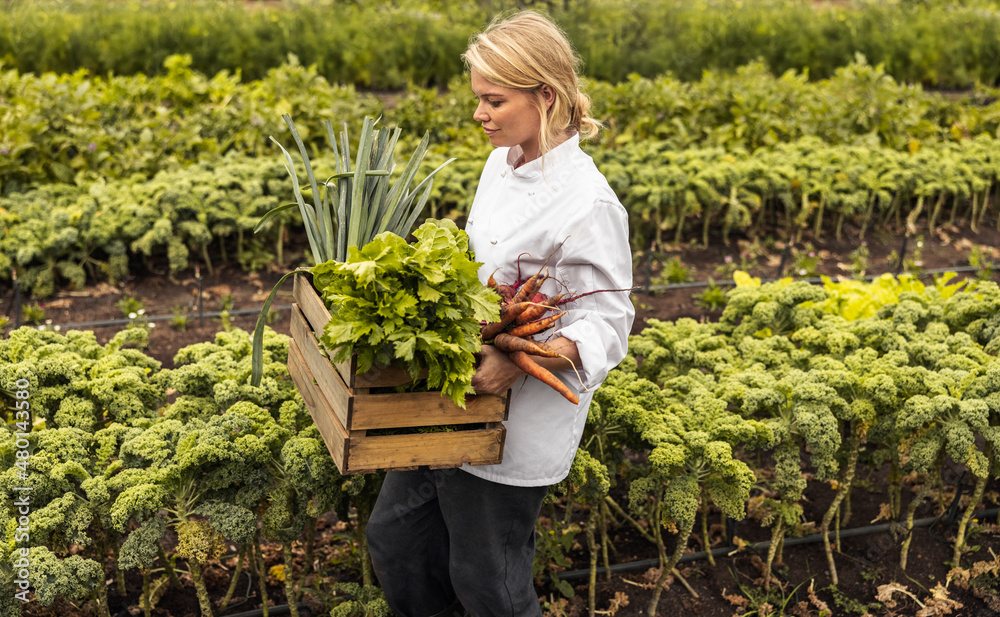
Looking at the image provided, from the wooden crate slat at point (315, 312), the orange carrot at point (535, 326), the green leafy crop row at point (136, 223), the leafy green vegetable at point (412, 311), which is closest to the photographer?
the leafy green vegetable at point (412, 311)

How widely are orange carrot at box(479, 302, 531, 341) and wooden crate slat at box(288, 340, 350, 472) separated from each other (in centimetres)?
42

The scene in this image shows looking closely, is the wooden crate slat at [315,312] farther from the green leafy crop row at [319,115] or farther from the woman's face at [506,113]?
the green leafy crop row at [319,115]

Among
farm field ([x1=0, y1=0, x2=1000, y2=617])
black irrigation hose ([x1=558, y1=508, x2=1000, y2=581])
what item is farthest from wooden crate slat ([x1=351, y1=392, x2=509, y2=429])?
black irrigation hose ([x1=558, y1=508, x2=1000, y2=581])

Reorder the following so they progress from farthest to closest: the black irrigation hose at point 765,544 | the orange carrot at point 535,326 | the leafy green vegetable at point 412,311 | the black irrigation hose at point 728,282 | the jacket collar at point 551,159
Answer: the black irrigation hose at point 728,282, the black irrigation hose at point 765,544, the jacket collar at point 551,159, the orange carrot at point 535,326, the leafy green vegetable at point 412,311

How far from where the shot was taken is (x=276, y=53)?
1001 centimetres

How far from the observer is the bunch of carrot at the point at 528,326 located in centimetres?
207

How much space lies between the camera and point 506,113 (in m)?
2.20

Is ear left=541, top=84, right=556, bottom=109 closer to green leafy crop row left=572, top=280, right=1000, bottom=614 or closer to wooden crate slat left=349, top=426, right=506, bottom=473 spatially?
wooden crate slat left=349, top=426, right=506, bottom=473

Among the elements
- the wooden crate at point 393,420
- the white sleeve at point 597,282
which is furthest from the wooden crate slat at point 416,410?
the white sleeve at point 597,282

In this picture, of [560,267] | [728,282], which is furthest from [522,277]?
[728,282]

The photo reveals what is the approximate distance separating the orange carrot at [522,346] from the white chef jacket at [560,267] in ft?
0.25

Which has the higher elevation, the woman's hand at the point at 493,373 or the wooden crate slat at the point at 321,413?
the woman's hand at the point at 493,373

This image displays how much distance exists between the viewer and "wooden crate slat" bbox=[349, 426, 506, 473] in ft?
6.94

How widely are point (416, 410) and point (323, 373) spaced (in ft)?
0.95
